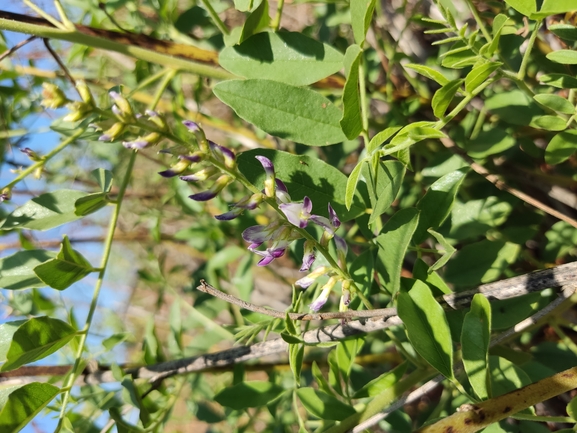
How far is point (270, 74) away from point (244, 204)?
0.82 feet

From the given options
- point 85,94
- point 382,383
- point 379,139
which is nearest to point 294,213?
point 379,139

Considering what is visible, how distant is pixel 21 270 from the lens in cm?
79

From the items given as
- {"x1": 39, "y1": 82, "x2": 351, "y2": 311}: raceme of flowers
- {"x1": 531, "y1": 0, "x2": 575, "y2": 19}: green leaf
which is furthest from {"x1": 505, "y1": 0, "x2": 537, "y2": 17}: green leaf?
{"x1": 39, "y1": 82, "x2": 351, "y2": 311}: raceme of flowers

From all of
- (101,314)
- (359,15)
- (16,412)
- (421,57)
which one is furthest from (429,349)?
(101,314)

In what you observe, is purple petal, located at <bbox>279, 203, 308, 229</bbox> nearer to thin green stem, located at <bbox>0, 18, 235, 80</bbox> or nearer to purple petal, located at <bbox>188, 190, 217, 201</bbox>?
purple petal, located at <bbox>188, 190, 217, 201</bbox>

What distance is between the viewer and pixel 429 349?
0.56m

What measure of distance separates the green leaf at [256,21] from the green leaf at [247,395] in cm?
50

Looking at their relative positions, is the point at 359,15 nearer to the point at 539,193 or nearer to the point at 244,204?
the point at 244,204

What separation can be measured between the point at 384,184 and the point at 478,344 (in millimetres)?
189

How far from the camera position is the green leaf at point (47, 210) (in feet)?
2.47

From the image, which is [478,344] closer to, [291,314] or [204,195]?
[291,314]

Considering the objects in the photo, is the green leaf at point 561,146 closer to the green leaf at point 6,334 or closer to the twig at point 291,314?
the twig at point 291,314

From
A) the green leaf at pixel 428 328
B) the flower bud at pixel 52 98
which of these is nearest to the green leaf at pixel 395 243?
the green leaf at pixel 428 328

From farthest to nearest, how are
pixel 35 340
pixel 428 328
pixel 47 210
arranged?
pixel 47 210
pixel 35 340
pixel 428 328
